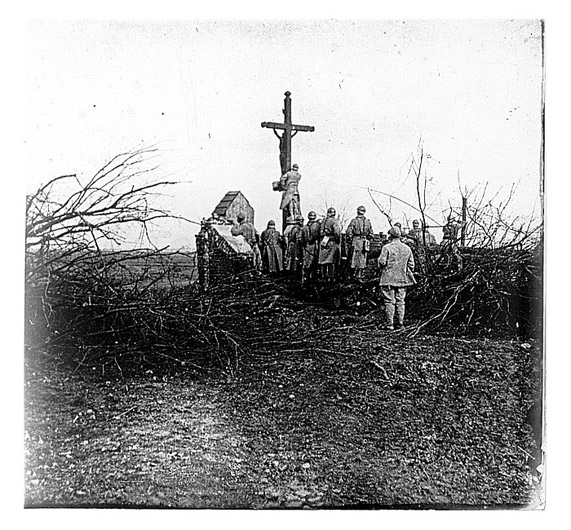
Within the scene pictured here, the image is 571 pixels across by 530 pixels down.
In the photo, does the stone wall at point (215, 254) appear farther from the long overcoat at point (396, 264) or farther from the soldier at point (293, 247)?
the long overcoat at point (396, 264)

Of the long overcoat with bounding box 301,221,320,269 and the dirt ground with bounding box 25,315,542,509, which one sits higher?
the long overcoat with bounding box 301,221,320,269

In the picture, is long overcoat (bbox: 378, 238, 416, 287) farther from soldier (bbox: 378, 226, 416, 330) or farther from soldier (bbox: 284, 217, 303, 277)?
soldier (bbox: 284, 217, 303, 277)

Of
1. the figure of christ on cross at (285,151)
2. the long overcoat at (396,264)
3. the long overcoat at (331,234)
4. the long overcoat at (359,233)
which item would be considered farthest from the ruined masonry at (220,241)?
the long overcoat at (396,264)

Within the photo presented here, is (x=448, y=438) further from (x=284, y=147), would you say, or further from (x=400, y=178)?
(x=284, y=147)

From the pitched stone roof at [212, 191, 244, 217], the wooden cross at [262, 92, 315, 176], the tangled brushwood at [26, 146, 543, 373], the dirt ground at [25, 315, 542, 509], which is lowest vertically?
the dirt ground at [25, 315, 542, 509]

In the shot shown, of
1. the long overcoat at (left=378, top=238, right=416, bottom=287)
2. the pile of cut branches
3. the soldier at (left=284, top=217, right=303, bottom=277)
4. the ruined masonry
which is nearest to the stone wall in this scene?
the ruined masonry

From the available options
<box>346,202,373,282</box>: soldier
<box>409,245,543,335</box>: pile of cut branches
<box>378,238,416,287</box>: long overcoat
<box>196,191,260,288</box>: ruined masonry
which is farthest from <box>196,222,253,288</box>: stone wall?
<box>409,245,543,335</box>: pile of cut branches
